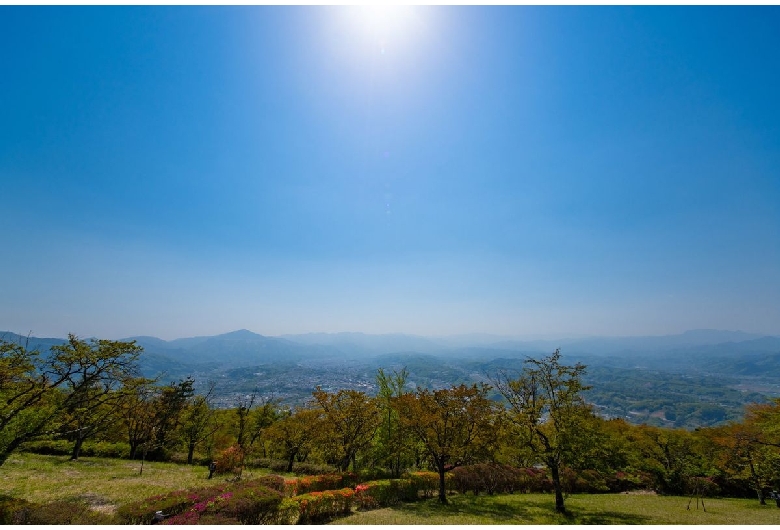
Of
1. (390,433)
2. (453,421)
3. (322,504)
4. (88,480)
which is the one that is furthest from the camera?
(390,433)

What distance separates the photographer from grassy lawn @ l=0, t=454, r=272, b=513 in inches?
798

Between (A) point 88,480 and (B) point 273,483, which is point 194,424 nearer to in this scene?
(A) point 88,480

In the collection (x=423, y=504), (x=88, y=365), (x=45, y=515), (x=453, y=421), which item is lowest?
(x=423, y=504)

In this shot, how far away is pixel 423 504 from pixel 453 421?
6273 millimetres

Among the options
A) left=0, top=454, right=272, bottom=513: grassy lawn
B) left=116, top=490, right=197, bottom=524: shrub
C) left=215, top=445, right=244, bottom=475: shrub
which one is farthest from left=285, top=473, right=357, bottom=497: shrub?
left=215, top=445, right=244, bottom=475: shrub

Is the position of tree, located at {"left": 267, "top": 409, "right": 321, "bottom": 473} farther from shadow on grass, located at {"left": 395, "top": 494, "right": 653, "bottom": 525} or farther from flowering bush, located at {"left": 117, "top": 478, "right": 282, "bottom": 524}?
flowering bush, located at {"left": 117, "top": 478, "right": 282, "bottom": 524}

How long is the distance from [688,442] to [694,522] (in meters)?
28.2

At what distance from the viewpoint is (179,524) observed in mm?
14031

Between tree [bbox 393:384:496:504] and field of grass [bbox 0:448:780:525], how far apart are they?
3605 millimetres

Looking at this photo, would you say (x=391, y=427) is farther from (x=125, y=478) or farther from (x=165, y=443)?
(x=165, y=443)

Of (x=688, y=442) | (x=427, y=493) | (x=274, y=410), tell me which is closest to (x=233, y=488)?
(x=427, y=493)

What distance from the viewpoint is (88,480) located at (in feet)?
81.8

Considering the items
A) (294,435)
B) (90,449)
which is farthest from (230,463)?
(90,449)

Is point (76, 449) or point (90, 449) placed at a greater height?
point (76, 449)
